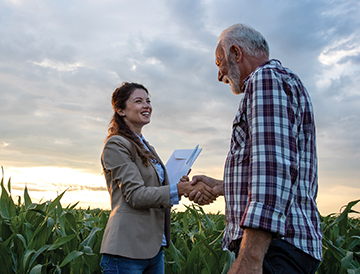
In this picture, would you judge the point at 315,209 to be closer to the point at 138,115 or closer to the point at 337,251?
the point at 138,115

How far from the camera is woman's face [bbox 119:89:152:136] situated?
105 inches

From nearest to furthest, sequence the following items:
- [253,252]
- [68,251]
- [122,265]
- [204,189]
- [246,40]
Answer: [253,252] < [246,40] < [122,265] < [204,189] < [68,251]

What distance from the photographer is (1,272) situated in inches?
109

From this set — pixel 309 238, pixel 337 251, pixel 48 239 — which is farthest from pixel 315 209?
pixel 48 239

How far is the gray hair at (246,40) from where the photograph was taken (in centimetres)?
170

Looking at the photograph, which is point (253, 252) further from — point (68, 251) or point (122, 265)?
point (68, 251)

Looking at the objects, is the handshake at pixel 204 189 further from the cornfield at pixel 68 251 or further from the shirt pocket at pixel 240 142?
the shirt pocket at pixel 240 142

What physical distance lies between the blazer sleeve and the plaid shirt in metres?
0.70

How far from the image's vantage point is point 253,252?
1264mm

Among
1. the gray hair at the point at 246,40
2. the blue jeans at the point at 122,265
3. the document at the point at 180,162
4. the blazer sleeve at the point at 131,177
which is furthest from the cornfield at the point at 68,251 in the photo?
the gray hair at the point at 246,40

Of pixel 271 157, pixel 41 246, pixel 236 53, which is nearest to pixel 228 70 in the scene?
pixel 236 53

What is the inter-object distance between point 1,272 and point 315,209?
2548 mm

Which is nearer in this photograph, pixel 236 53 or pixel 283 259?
pixel 283 259

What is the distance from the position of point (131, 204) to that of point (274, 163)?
1136 millimetres
